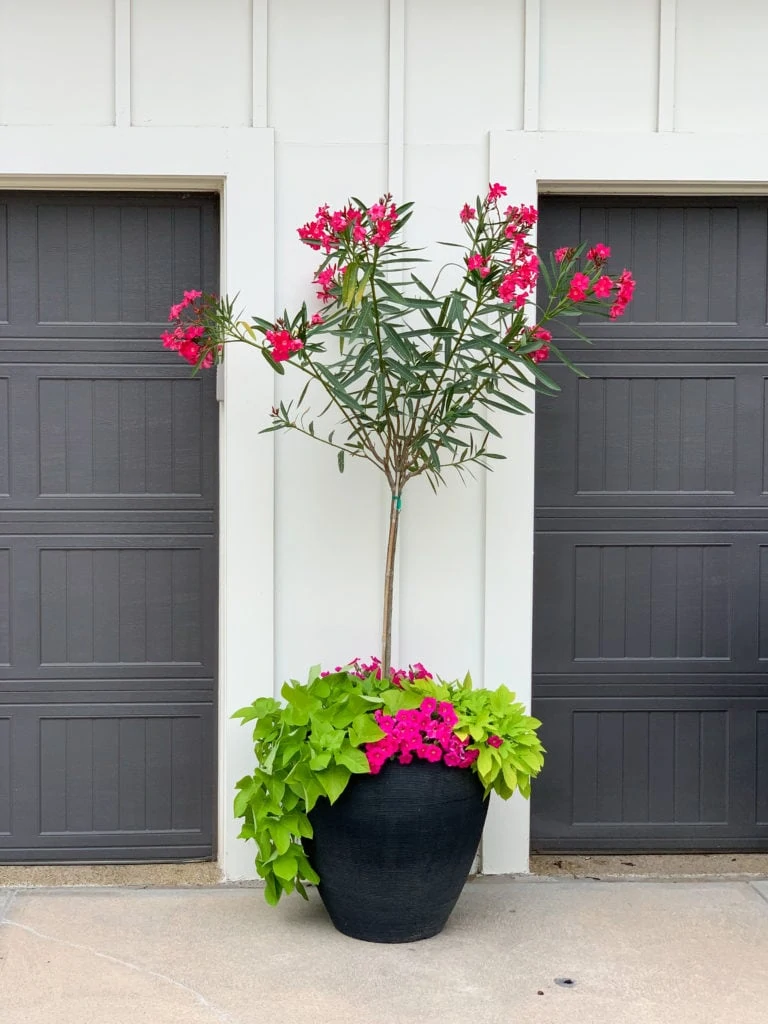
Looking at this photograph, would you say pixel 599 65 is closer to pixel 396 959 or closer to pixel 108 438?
pixel 108 438

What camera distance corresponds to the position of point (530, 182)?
4164 mm

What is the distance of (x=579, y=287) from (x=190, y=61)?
1590 mm

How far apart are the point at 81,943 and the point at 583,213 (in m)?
3.00

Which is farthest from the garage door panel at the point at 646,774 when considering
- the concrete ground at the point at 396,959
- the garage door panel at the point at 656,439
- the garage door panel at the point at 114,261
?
the garage door panel at the point at 114,261

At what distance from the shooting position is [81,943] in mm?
3654

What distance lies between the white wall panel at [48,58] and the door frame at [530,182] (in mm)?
1404

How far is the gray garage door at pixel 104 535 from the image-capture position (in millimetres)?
4273

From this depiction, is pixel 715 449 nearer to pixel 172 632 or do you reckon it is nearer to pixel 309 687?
pixel 309 687

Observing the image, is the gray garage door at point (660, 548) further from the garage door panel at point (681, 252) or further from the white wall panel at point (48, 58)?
the white wall panel at point (48, 58)

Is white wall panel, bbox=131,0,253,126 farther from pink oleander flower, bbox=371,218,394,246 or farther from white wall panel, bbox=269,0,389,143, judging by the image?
pink oleander flower, bbox=371,218,394,246

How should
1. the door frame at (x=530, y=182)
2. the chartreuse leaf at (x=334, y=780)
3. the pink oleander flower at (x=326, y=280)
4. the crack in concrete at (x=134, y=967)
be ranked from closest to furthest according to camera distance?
the crack in concrete at (x=134, y=967), the chartreuse leaf at (x=334, y=780), the pink oleander flower at (x=326, y=280), the door frame at (x=530, y=182)

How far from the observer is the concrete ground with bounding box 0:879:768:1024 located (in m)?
3.23

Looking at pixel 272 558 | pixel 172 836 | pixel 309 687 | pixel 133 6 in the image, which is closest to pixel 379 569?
pixel 272 558

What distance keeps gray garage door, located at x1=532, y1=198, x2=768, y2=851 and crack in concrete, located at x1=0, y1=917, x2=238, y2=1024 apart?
5.24ft
